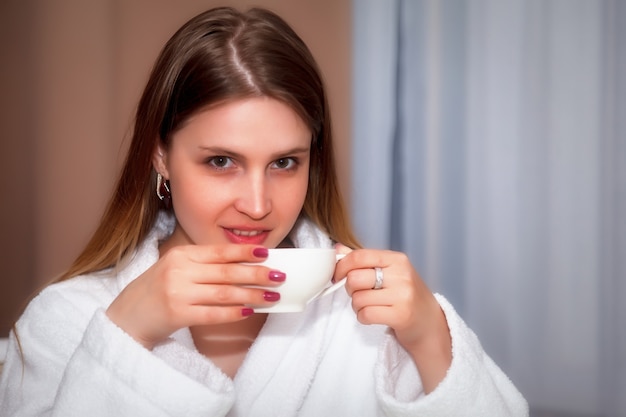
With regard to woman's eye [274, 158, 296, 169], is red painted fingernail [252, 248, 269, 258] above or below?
below

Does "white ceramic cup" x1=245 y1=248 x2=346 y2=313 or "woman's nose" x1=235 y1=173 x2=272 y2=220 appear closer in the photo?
"white ceramic cup" x1=245 y1=248 x2=346 y2=313

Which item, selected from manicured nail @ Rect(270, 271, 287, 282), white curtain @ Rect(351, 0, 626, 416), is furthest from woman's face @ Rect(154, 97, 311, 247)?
white curtain @ Rect(351, 0, 626, 416)

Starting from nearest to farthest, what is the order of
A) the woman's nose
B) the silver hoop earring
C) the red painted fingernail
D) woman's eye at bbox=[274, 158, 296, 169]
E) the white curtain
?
the red painted fingernail
the woman's nose
woman's eye at bbox=[274, 158, 296, 169]
the silver hoop earring
the white curtain

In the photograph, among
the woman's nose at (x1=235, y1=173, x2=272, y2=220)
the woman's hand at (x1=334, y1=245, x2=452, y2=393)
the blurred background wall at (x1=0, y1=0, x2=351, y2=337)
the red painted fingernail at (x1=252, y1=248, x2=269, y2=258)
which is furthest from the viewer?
the blurred background wall at (x1=0, y1=0, x2=351, y2=337)

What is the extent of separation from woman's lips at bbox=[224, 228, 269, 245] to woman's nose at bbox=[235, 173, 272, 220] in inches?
1.8

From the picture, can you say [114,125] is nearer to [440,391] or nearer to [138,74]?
[138,74]

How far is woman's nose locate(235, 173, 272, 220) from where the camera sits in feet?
3.06

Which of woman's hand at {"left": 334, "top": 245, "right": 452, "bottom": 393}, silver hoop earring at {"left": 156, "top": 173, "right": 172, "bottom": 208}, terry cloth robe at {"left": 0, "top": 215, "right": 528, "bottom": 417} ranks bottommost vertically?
terry cloth robe at {"left": 0, "top": 215, "right": 528, "bottom": 417}

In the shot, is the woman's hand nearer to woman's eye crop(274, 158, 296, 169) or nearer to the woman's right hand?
the woman's right hand

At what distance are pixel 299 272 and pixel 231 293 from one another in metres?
0.09

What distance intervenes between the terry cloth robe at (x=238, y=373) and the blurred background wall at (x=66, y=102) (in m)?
1.07

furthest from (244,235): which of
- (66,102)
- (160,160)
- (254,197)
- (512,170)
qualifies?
(66,102)

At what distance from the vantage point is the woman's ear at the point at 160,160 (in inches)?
42.9

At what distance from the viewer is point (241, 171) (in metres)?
0.97
